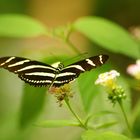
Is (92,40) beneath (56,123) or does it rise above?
above

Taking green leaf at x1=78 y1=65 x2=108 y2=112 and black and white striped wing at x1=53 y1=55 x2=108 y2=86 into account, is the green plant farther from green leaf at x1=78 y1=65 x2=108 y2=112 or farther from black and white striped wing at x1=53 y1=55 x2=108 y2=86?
black and white striped wing at x1=53 y1=55 x2=108 y2=86

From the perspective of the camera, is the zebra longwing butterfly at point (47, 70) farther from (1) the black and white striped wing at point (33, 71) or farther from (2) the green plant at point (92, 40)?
(2) the green plant at point (92, 40)

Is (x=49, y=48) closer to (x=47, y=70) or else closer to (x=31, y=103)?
(x=31, y=103)

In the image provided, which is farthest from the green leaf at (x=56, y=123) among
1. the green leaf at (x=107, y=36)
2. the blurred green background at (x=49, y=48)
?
the green leaf at (x=107, y=36)

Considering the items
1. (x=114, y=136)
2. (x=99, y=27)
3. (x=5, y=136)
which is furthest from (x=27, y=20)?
(x=114, y=136)

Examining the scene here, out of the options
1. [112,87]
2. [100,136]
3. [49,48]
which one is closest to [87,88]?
[112,87]

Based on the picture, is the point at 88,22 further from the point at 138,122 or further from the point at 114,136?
the point at 114,136
